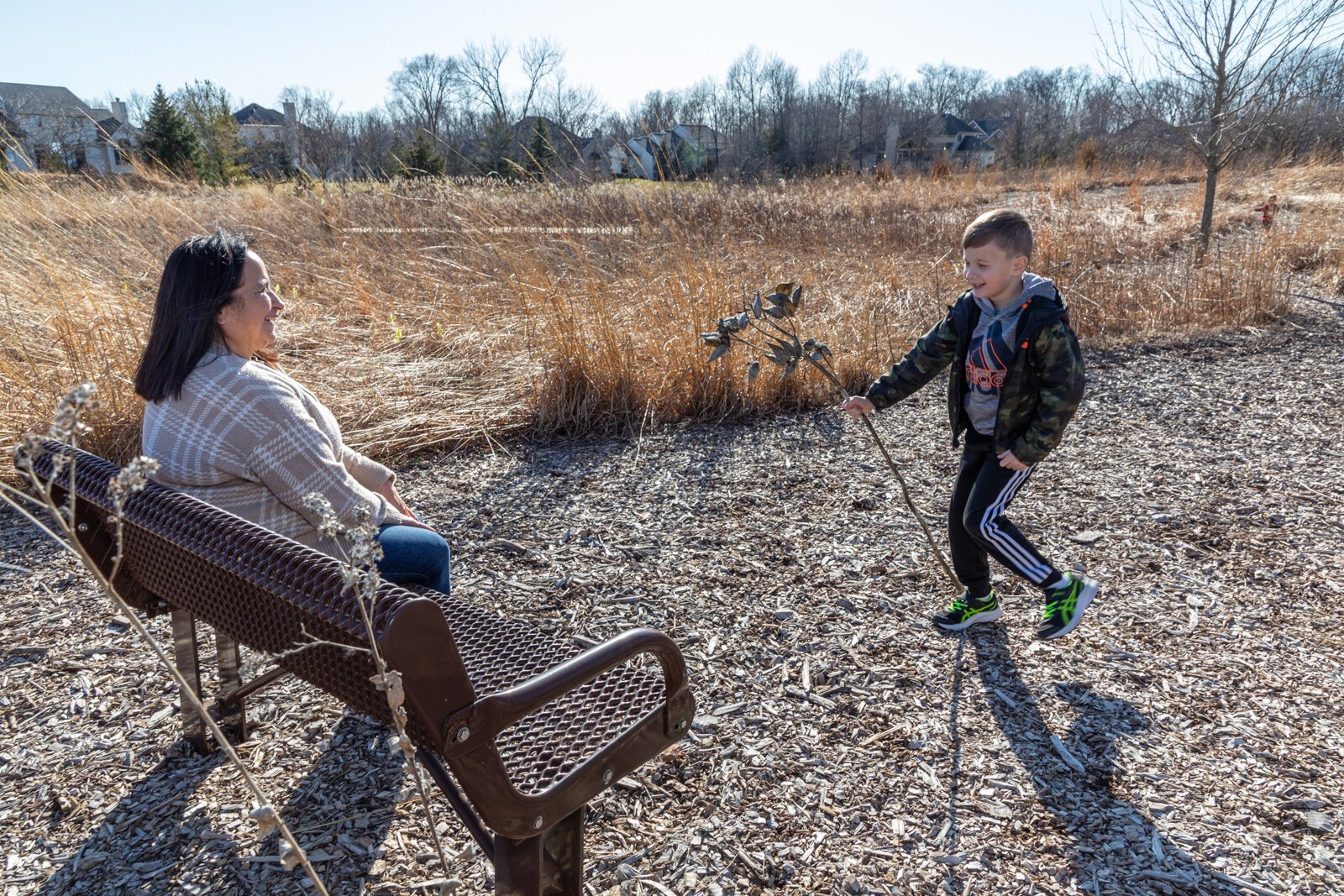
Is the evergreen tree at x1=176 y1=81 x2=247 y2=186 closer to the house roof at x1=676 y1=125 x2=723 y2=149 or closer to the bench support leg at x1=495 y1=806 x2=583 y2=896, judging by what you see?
the house roof at x1=676 y1=125 x2=723 y2=149

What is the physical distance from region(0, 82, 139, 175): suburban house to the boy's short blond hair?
18.6ft

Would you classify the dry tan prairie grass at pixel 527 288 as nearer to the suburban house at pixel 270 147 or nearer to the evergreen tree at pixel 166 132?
the suburban house at pixel 270 147

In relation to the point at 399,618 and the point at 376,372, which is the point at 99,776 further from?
the point at 376,372

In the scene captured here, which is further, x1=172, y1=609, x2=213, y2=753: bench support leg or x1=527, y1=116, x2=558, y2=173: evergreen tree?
x1=527, y1=116, x2=558, y2=173: evergreen tree

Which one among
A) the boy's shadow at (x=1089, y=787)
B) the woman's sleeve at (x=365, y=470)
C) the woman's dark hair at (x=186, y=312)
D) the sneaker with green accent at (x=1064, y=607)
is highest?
the woman's dark hair at (x=186, y=312)

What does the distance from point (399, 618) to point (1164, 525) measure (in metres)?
3.58

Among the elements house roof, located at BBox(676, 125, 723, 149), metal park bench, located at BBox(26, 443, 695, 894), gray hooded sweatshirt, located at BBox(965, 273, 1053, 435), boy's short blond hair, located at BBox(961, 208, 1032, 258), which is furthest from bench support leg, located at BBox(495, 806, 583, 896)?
house roof, located at BBox(676, 125, 723, 149)

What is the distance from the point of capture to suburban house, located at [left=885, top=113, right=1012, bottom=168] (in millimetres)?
34625

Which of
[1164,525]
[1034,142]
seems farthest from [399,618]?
[1034,142]

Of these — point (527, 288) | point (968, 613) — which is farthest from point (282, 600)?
point (527, 288)

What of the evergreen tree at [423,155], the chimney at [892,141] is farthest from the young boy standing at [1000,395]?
the chimney at [892,141]

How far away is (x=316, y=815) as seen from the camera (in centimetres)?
207

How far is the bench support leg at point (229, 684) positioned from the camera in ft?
7.54

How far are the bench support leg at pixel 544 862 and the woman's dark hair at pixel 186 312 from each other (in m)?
1.29
